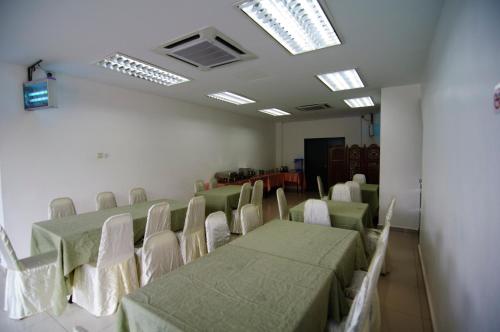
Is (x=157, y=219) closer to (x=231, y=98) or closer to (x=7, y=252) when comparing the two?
(x=7, y=252)

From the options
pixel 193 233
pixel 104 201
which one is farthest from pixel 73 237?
pixel 104 201

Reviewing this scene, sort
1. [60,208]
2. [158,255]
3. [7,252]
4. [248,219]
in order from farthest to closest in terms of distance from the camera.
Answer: [60,208]
[248,219]
[7,252]
[158,255]

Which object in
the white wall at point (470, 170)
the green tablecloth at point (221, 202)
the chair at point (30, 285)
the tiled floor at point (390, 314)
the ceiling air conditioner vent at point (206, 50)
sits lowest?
the tiled floor at point (390, 314)

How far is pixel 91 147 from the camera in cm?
370

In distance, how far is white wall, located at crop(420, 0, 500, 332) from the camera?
85cm

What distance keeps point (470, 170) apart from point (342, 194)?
109 inches

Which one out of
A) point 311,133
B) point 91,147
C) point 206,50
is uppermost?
point 206,50

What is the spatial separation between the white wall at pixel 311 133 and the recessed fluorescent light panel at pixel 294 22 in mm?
5947

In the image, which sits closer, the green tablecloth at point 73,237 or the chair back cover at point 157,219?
the green tablecloth at point 73,237

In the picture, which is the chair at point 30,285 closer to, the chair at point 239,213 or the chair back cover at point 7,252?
the chair back cover at point 7,252

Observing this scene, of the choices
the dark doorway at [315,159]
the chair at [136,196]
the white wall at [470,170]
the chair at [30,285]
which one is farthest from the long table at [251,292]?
the dark doorway at [315,159]

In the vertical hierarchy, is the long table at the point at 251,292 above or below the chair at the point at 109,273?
above

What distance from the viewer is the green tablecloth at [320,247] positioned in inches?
58.0

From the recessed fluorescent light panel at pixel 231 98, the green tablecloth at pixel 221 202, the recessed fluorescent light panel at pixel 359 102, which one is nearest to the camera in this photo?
the green tablecloth at pixel 221 202
